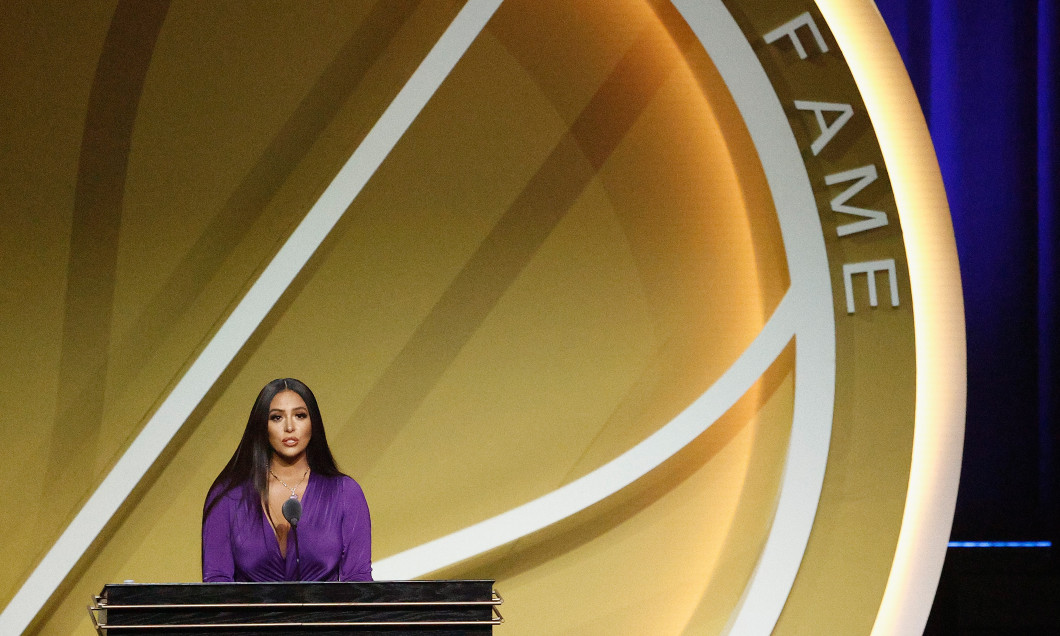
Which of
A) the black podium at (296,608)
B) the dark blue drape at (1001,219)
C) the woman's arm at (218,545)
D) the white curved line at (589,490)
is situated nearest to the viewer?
the black podium at (296,608)

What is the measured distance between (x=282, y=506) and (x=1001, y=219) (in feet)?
9.51

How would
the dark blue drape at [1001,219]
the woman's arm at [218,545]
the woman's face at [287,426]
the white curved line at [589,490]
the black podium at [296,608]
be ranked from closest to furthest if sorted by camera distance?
the black podium at [296,608]
the woman's arm at [218,545]
the woman's face at [287,426]
the white curved line at [589,490]
the dark blue drape at [1001,219]

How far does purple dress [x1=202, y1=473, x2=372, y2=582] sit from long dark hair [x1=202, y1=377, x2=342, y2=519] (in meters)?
0.02

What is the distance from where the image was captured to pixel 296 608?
8.34ft

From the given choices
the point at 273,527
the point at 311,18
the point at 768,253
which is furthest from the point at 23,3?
the point at 768,253

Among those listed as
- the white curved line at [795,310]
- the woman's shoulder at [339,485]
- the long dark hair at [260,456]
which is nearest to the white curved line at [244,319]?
the long dark hair at [260,456]

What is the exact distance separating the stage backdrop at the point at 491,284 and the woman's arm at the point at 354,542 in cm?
50

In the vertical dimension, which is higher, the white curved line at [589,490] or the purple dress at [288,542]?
the white curved line at [589,490]

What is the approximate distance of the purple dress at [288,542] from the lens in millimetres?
3311

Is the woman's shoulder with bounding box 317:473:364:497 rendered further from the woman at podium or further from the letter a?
the letter a

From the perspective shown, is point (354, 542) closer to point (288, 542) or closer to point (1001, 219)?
point (288, 542)

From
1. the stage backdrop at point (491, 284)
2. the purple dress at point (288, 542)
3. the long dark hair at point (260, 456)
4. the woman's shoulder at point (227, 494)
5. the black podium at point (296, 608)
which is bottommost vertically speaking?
the black podium at point (296, 608)

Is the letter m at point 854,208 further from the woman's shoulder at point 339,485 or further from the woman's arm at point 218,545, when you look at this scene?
the woman's arm at point 218,545

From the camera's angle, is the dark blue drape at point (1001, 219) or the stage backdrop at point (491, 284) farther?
the dark blue drape at point (1001, 219)
